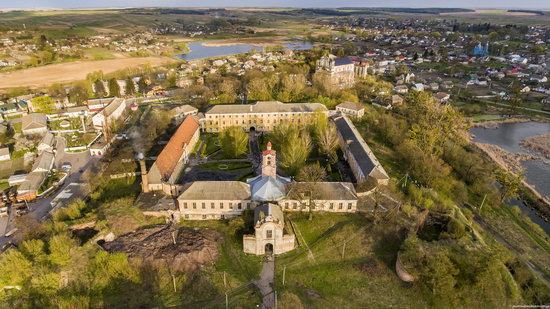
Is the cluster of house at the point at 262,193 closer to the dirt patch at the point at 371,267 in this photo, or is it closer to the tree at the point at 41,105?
the dirt patch at the point at 371,267

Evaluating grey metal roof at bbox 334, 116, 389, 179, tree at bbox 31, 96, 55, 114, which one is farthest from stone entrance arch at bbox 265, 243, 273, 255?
tree at bbox 31, 96, 55, 114

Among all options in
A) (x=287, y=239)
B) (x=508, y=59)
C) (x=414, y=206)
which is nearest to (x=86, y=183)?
(x=287, y=239)

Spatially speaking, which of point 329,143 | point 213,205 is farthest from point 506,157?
point 213,205

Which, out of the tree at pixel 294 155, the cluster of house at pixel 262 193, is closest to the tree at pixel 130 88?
the cluster of house at pixel 262 193

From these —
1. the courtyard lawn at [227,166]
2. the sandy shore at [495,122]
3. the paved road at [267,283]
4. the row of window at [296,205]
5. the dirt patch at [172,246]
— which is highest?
the row of window at [296,205]

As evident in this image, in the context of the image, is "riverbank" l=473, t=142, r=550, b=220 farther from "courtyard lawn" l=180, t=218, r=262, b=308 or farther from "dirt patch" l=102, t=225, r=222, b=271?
"dirt patch" l=102, t=225, r=222, b=271

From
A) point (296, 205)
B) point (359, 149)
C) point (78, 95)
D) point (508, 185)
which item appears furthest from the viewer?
point (78, 95)

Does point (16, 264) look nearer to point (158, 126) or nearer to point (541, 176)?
point (158, 126)

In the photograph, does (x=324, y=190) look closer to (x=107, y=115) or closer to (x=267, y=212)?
(x=267, y=212)
